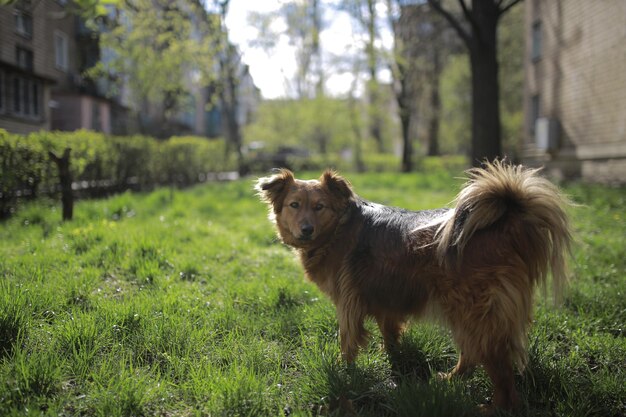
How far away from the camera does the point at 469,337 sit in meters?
2.59

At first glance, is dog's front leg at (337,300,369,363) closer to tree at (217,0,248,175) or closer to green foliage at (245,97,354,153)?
tree at (217,0,248,175)

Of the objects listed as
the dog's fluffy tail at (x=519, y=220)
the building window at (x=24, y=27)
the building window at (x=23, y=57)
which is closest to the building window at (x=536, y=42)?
the dog's fluffy tail at (x=519, y=220)

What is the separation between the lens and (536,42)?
18359mm

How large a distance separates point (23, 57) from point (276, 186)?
22.4m

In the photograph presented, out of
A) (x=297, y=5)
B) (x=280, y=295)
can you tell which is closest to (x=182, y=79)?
(x=297, y=5)

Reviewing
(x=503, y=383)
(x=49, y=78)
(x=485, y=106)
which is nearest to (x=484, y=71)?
(x=485, y=106)

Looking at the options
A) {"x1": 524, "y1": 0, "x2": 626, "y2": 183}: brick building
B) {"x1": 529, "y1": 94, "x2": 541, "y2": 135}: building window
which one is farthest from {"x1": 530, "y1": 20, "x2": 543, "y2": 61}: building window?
{"x1": 529, "y1": 94, "x2": 541, "y2": 135}: building window

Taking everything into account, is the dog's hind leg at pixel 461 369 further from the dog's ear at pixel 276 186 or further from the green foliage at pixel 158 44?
the green foliage at pixel 158 44

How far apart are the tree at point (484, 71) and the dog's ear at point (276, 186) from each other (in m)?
5.26

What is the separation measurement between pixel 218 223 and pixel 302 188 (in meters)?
5.15

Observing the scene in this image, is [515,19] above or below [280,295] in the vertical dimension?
above

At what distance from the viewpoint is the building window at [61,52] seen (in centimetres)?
2439

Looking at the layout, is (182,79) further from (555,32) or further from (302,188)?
(302,188)

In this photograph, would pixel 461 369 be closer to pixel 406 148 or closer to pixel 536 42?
pixel 536 42
